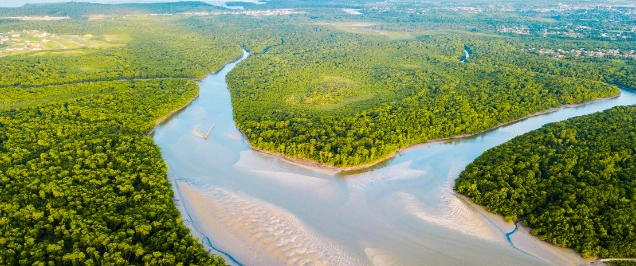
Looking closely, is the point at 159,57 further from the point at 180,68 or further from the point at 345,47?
the point at 345,47

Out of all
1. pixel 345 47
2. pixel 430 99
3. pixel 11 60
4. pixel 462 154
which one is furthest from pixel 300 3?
pixel 462 154

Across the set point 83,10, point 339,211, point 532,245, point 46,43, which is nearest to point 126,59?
point 46,43

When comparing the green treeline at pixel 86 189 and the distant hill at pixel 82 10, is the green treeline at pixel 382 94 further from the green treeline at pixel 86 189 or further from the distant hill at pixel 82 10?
the distant hill at pixel 82 10

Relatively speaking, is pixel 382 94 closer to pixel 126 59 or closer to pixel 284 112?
pixel 284 112

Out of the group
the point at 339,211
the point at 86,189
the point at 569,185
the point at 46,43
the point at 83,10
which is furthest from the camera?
the point at 83,10

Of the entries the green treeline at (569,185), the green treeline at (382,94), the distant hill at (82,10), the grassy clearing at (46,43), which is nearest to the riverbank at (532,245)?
the green treeline at (569,185)

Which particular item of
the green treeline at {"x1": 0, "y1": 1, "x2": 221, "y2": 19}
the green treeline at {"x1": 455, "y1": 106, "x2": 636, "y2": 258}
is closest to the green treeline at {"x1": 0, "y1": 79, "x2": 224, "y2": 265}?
the green treeline at {"x1": 455, "y1": 106, "x2": 636, "y2": 258}

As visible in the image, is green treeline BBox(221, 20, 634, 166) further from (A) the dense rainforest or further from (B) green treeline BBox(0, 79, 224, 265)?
(B) green treeline BBox(0, 79, 224, 265)
